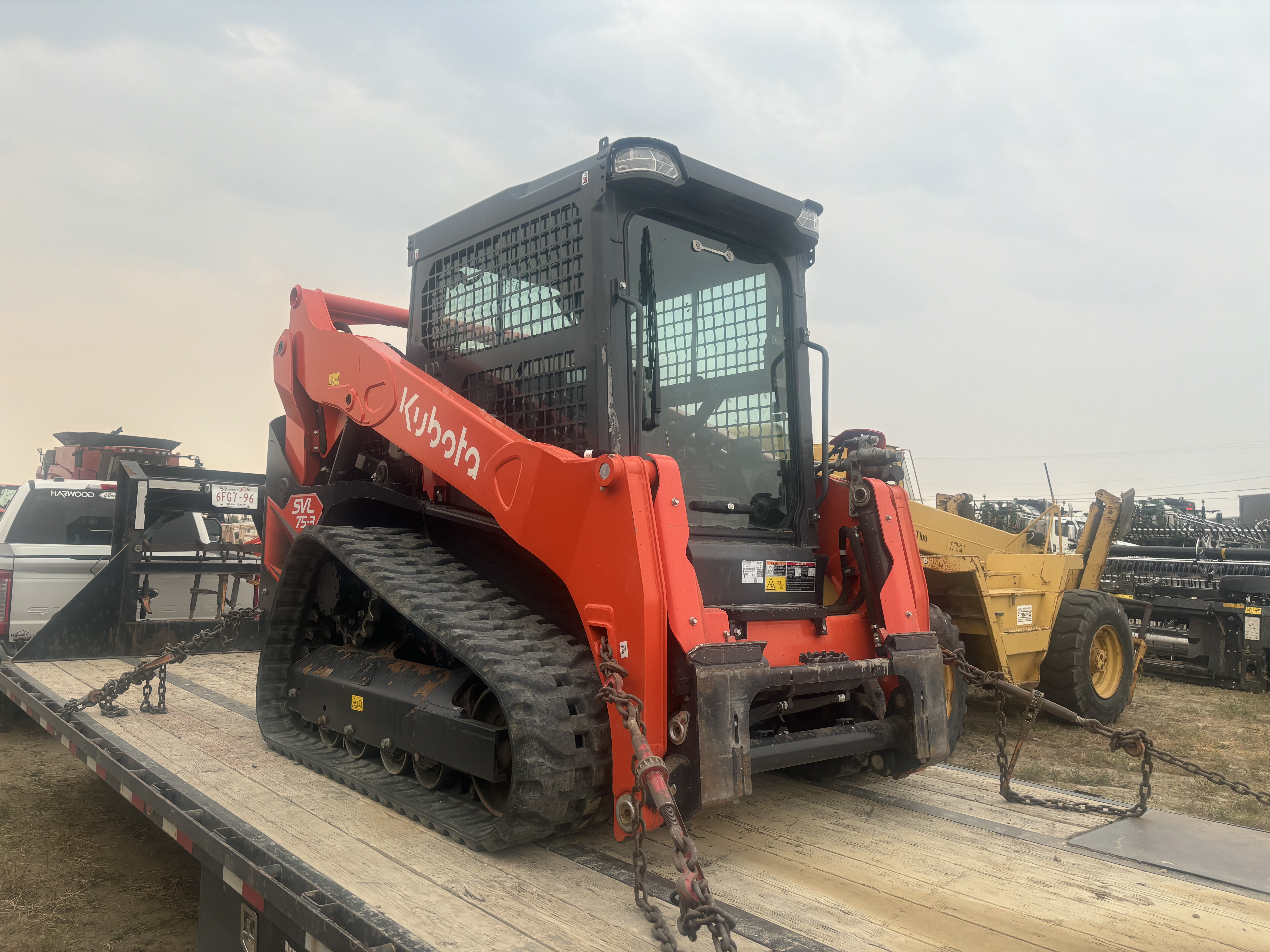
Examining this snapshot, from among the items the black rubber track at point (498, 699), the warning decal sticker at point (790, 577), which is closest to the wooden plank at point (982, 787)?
the warning decal sticker at point (790, 577)

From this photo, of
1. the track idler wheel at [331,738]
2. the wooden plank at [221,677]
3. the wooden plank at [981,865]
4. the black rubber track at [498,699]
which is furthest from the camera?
the wooden plank at [221,677]

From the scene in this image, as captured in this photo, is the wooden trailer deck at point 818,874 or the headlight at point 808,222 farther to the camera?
the headlight at point 808,222

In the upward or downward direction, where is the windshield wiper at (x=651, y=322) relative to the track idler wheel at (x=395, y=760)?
upward

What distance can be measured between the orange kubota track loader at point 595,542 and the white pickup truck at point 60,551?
3.26 m

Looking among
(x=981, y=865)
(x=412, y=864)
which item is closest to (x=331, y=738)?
(x=412, y=864)

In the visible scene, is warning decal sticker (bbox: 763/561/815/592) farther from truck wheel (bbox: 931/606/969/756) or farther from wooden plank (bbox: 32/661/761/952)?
wooden plank (bbox: 32/661/761/952)

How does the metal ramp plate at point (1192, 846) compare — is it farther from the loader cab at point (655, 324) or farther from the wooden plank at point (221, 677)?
the wooden plank at point (221, 677)

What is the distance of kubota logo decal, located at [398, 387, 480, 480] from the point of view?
3.90 metres

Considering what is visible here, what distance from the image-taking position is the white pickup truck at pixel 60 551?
7.45m

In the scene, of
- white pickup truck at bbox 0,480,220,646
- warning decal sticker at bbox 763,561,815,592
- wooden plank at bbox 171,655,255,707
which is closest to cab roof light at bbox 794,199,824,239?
warning decal sticker at bbox 763,561,815,592

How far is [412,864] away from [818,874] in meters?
1.35

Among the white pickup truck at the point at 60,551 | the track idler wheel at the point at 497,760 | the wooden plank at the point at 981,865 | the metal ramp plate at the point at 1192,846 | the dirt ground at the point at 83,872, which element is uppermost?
the white pickup truck at the point at 60,551

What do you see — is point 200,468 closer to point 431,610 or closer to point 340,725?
point 340,725

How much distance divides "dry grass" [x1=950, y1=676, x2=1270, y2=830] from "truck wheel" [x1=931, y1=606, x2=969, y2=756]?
1.54ft
